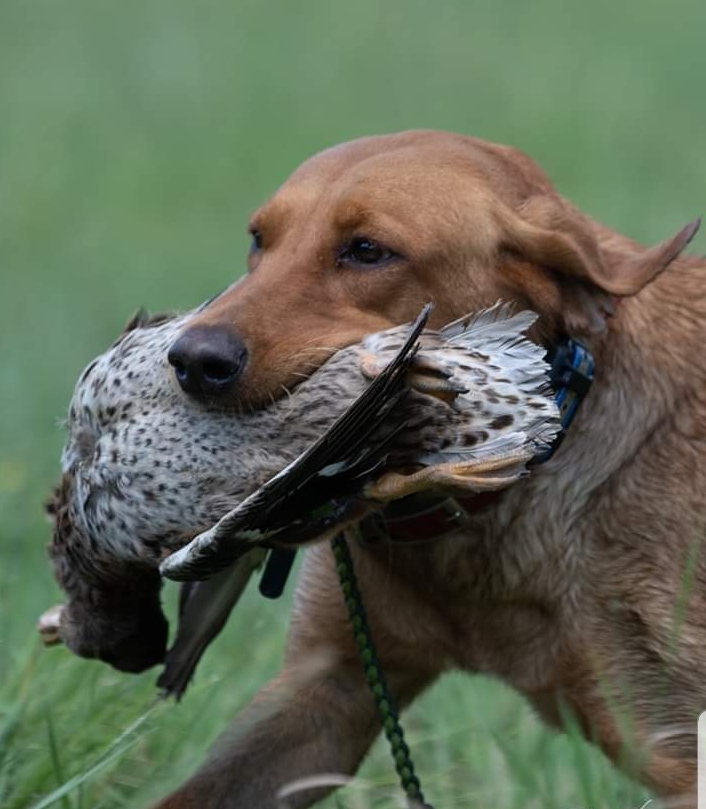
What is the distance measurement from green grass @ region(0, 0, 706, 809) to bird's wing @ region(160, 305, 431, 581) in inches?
25.4

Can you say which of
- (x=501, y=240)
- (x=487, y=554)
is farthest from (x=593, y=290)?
(x=487, y=554)

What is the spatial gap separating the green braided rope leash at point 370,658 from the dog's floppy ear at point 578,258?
675 millimetres

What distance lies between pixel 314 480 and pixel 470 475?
0.87ft

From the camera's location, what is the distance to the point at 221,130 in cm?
1384

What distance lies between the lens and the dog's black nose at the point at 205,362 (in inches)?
139

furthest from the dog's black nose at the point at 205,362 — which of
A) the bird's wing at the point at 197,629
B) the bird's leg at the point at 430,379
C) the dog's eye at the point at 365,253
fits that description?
the bird's wing at the point at 197,629

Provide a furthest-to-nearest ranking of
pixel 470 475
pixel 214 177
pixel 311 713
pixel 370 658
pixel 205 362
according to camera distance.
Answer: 1. pixel 214 177
2. pixel 311 713
3. pixel 370 658
4. pixel 205 362
5. pixel 470 475

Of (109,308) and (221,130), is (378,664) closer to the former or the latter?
(109,308)

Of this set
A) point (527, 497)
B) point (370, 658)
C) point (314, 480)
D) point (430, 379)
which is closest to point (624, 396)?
point (527, 497)

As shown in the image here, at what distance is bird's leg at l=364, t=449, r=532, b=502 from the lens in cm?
335

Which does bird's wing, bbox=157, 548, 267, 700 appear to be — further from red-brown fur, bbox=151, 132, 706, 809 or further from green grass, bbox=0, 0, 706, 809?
red-brown fur, bbox=151, 132, 706, 809

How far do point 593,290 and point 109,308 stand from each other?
6.12 meters

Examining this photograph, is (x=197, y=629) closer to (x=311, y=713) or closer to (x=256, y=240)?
(x=311, y=713)

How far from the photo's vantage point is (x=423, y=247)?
4.02m
